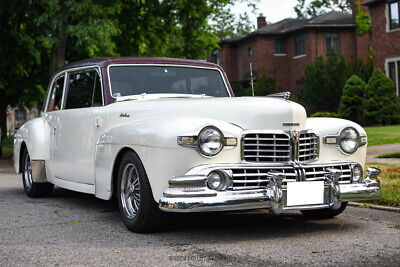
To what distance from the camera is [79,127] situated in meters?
6.76

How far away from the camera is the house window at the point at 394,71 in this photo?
27.9 metres

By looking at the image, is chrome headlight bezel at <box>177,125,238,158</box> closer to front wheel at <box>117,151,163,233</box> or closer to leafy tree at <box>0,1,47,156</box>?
front wheel at <box>117,151,163,233</box>

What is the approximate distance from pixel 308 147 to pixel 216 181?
1.09 m

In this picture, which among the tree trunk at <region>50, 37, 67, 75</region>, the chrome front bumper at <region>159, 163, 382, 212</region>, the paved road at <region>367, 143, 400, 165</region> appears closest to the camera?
the chrome front bumper at <region>159, 163, 382, 212</region>

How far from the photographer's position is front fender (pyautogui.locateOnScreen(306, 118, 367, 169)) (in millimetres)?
5539

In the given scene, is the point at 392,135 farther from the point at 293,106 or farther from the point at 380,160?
the point at 293,106

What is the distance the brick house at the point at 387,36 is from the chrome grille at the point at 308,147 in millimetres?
23942

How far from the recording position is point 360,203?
23.7ft

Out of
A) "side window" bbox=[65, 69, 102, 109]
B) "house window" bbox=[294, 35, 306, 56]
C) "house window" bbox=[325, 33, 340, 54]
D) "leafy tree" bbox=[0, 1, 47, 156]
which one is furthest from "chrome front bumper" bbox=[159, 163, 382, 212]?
"house window" bbox=[294, 35, 306, 56]

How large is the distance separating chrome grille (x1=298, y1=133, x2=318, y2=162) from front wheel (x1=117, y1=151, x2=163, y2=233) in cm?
→ 142

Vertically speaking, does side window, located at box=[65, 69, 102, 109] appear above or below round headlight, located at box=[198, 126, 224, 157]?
above

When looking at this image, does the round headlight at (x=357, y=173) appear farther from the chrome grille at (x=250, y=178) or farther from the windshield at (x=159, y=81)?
the windshield at (x=159, y=81)

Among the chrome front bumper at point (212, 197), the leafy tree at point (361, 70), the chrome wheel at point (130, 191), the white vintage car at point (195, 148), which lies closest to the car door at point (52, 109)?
the white vintage car at point (195, 148)

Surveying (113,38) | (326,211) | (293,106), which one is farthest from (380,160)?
(113,38)
